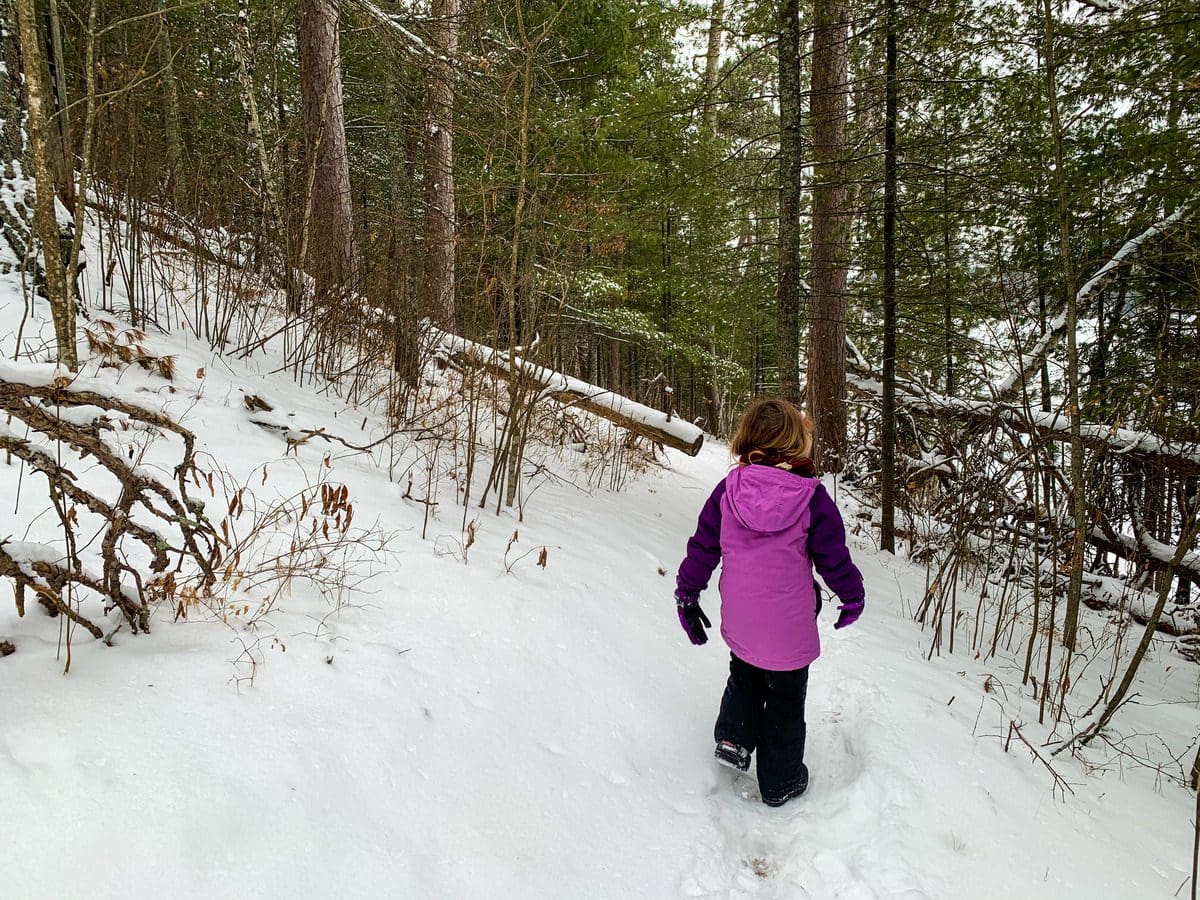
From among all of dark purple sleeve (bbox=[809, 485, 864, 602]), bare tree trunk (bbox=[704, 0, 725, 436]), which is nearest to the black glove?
dark purple sleeve (bbox=[809, 485, 864, 602])

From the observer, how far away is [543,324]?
4.11 m

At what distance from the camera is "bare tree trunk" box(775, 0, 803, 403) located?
17.5ft

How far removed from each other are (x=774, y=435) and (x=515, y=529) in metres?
1.92

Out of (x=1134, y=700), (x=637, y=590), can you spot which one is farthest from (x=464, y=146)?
(x=1134, y=700)

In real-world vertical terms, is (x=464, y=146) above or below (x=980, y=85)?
above

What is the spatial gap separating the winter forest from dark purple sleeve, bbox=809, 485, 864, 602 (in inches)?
29.4

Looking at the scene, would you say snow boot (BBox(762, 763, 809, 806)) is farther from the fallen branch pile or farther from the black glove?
the fallen branch pile

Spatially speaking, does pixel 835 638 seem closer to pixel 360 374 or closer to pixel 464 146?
pixel 360 374

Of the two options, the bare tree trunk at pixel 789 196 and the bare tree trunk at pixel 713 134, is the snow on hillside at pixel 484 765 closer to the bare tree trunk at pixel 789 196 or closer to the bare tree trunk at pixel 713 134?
the bare tree trunk at pixel 789 196

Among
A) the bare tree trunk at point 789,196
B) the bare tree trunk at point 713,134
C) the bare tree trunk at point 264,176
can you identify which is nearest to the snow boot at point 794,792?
the bare tree trunk at point 789,196

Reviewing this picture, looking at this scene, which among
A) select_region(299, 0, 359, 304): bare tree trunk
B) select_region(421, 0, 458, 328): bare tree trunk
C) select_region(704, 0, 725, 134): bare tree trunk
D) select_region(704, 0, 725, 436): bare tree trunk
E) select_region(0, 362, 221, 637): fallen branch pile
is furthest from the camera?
select_region(704, 0, 725, 436): bare tree trunk

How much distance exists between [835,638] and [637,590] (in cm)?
130

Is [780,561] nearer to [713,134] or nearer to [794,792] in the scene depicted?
[794,792]

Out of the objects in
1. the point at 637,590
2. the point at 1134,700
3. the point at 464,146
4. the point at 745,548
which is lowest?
the point at 1134,700
